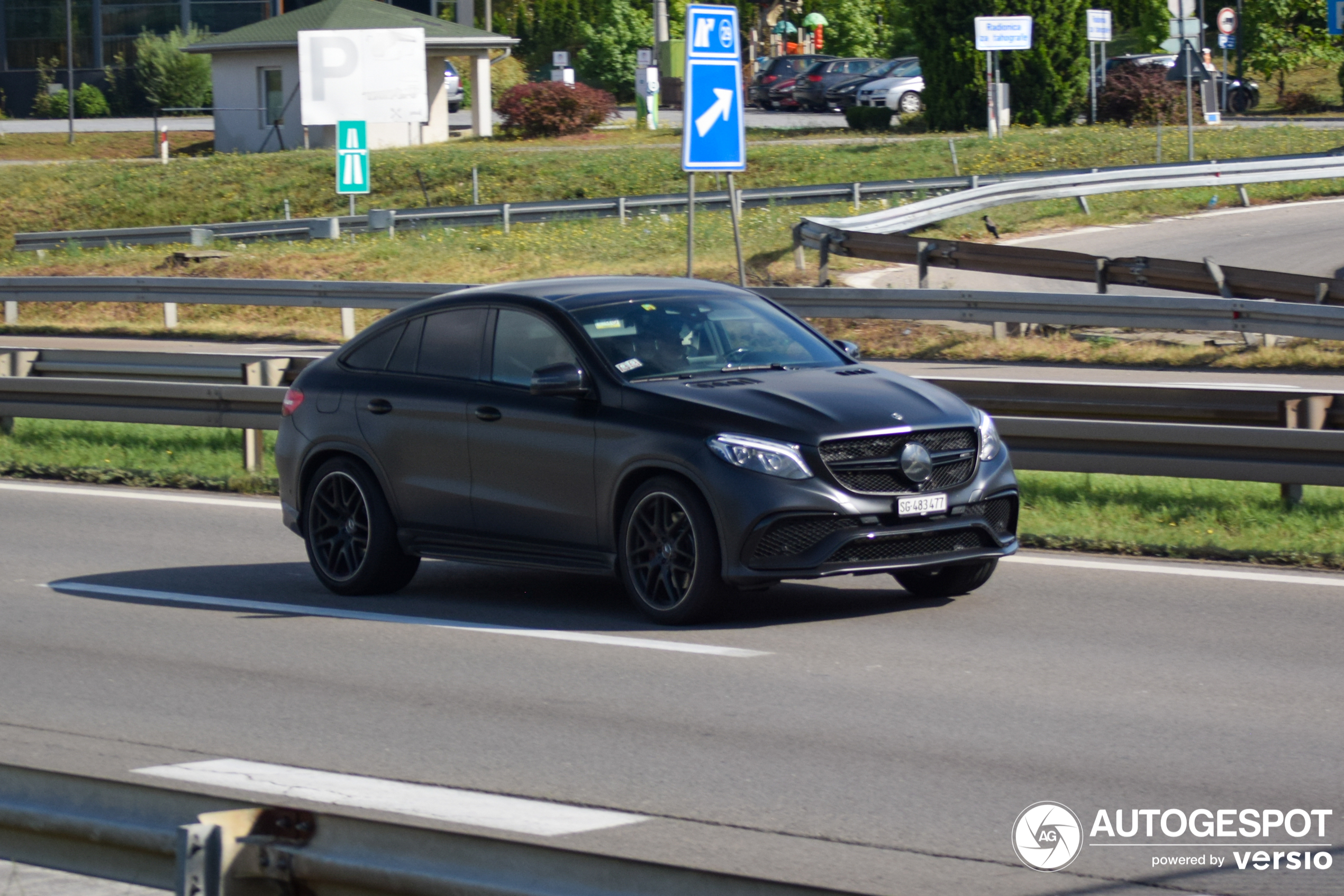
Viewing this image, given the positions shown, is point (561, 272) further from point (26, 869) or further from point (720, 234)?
point (26, 869)

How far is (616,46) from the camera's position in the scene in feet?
290

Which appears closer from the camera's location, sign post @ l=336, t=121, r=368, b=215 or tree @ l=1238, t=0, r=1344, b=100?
sign post @ l=336, t=121, r=368, b=215

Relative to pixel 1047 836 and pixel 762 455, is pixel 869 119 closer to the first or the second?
pixel 762 455

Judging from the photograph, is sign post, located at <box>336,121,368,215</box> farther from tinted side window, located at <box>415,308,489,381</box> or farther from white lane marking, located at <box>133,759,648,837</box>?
white lane marking, located at <box>133,759,648,837</box>

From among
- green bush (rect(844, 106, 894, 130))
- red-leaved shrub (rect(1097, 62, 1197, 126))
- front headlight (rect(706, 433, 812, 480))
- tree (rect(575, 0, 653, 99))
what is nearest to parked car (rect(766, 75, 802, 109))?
green bush (rect(844, 106, 894, 130))

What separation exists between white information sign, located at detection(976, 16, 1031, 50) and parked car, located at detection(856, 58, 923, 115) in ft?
47.0

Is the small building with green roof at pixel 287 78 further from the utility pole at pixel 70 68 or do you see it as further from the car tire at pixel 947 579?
the car tire at pixel 947 579

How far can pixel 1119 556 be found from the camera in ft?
33.2

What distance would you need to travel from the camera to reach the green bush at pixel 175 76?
235 feet

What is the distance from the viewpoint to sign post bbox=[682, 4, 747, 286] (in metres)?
15.1

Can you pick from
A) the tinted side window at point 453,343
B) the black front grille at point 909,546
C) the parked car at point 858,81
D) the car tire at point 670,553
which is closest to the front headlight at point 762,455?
the car tire at point 670,553

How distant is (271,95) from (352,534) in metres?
49.6

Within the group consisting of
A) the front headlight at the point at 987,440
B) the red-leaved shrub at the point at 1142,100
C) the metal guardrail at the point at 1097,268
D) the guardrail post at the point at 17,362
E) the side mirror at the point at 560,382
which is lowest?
the front headlight at the point at 987,440

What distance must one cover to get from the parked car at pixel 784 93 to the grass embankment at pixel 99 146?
62.1 ft
